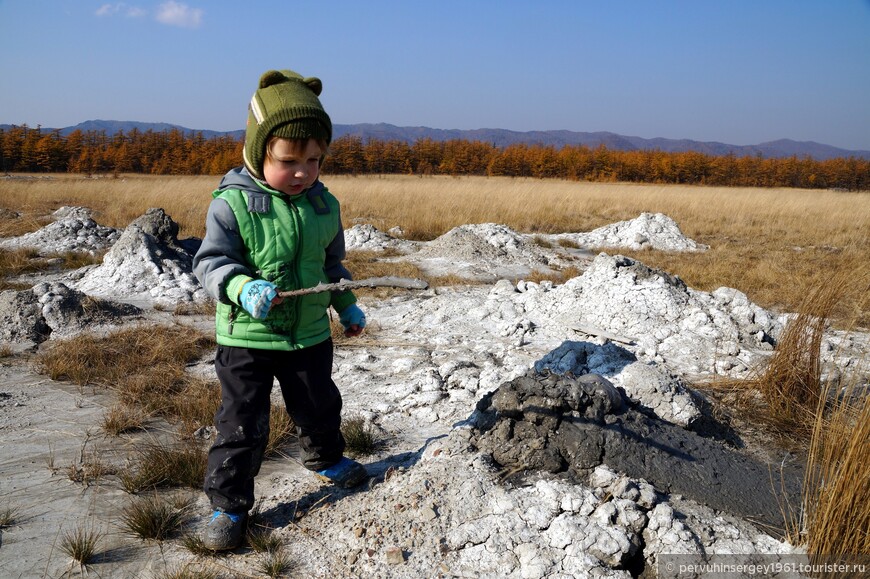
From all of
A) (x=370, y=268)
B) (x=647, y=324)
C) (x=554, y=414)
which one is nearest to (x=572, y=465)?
(x=554, y=414)

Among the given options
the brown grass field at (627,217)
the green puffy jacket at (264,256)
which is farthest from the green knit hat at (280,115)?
the brown grass field at (627,217)

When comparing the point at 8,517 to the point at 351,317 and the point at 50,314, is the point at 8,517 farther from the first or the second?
the point at 50,314

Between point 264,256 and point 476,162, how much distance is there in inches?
1645

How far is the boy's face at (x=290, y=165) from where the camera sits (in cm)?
224

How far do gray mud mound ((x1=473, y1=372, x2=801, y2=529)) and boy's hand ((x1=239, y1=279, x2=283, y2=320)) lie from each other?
1172mm

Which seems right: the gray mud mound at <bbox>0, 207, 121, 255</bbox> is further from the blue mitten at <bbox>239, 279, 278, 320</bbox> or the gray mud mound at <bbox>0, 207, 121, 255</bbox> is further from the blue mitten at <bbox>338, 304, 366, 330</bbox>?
the blue mitten at <bbox>239, 279, 278, 320</bbox>

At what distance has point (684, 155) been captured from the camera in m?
44.8

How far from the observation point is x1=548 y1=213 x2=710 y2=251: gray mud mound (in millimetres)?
11812

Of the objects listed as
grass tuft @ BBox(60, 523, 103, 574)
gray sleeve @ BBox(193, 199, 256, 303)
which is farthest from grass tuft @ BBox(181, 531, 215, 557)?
gray sleeve @ BBox(193, 199, 256, 303)

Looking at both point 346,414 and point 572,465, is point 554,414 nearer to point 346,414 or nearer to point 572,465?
point 572,465

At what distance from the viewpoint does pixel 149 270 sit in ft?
22.8

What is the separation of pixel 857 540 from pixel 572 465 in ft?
3.17

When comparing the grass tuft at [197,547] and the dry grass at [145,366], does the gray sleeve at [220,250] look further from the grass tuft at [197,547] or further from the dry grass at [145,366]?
the dry grass at [145,366]

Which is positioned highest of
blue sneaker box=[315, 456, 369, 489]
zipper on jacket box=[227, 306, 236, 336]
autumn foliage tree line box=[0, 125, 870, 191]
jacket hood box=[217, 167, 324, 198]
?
autumn foliage tree line box=[0, 125, 870, 191]
